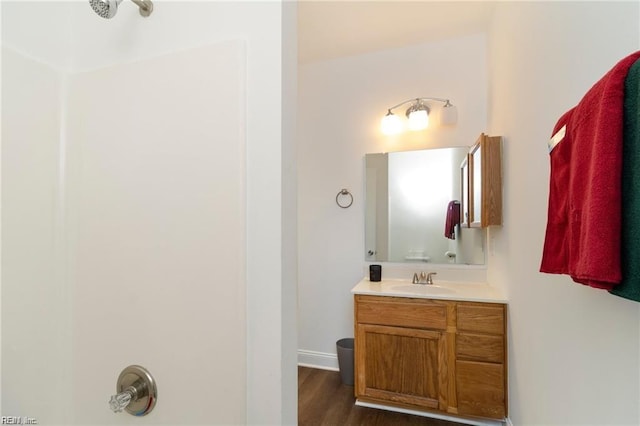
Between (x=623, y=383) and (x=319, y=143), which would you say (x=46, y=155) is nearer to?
(x=623, y=383)

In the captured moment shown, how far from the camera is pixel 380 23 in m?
2.39

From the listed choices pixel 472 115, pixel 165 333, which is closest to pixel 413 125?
pixel 472 115

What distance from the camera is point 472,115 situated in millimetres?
2572

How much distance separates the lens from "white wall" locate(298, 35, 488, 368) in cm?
269

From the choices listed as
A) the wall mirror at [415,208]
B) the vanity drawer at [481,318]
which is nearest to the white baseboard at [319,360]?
the wall mirror at [415,208]

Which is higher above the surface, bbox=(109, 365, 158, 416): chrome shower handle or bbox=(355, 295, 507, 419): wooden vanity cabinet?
bbox=(109, 365, 158, 416): chrome shower handle

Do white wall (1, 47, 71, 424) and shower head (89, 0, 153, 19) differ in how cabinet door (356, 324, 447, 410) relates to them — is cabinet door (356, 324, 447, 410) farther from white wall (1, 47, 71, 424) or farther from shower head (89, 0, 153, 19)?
shower head (89, 0, 153, 19)

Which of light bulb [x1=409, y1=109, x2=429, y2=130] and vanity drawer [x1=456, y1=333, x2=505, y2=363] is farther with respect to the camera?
light bulb [x1=409, y1=109, x2=429, y2=130]

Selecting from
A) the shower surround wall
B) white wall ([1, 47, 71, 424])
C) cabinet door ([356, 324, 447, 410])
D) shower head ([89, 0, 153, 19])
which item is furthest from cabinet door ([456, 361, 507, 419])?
shower head ([89, 0, 153, 19])

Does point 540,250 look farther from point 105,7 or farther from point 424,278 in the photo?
point 105,7

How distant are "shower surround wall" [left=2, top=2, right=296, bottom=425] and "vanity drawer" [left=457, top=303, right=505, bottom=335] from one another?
1619 mm

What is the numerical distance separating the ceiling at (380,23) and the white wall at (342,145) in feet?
0.49

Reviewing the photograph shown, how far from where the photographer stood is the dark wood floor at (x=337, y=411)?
2.08m

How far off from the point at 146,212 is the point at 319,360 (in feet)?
8.31
